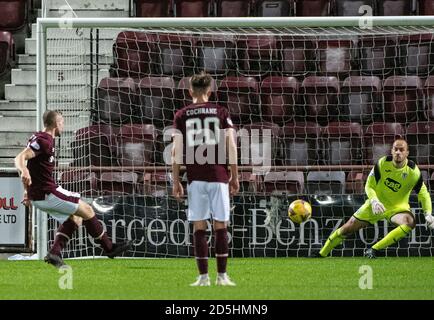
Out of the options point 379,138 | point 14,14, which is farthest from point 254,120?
point 14,14

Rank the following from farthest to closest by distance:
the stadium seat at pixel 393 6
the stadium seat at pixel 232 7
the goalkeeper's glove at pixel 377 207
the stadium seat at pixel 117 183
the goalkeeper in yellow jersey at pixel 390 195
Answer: the stadium seat at pixel 232 7 < the stadium seat at pixel 393 6 < the stadium seat at pixel 117 183 < the goalkeeper in yellow jersey at pixel 390 195 < the goalkeeper's glove at pixel 377 207

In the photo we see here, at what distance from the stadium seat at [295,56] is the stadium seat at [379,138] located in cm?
133

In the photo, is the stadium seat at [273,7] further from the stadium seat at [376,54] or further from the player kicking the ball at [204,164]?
the player kicking the ball at [204,164]

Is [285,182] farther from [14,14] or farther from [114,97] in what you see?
[14,14]

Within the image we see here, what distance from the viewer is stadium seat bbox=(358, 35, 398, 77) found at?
49.6 ft

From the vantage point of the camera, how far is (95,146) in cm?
1403

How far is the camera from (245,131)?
14055mm

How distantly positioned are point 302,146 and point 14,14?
192 inches

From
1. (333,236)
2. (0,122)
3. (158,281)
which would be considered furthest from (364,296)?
(0,122)

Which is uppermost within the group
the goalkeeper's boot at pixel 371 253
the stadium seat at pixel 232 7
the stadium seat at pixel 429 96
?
the stadium seat at pixel 232 7

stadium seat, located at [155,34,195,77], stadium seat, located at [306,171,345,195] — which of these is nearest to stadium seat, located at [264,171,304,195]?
stadium seat, located at [306,171,345,195]

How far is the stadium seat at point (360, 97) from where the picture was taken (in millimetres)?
14555

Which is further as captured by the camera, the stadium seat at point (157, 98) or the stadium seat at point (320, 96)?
the stadium seat at point (320, 96)

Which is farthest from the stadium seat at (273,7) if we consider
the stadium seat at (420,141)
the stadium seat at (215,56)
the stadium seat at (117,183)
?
the stadium seat at (117,183)
